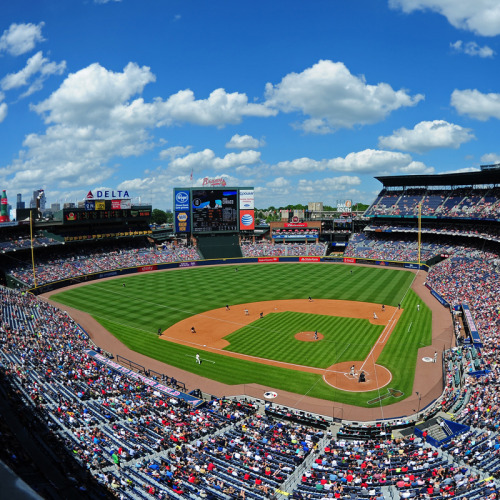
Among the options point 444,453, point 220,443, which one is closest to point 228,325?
point 220,443

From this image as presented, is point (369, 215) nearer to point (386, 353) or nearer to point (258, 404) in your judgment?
point (386, 353)

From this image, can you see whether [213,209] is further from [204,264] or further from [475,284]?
[475,284]

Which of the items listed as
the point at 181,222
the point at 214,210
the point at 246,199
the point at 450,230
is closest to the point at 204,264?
the point at 181,222

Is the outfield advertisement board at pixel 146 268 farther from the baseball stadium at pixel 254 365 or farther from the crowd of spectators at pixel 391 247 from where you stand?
the crowd of spectators at pixel 391 247

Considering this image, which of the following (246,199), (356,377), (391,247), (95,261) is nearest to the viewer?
(356,377)

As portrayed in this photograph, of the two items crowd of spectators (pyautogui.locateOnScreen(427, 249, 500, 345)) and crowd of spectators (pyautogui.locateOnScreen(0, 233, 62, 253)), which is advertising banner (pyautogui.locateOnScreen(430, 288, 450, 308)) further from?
crowd of spectators (pyautogui.locateOnScreen(0, 233, 62, 253))
